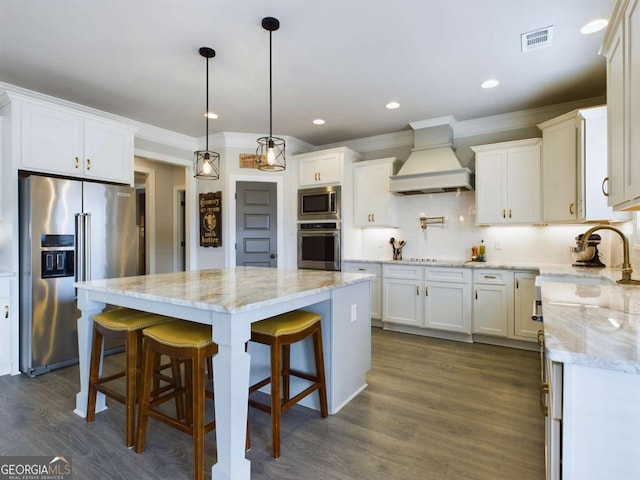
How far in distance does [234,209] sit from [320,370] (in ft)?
10.3

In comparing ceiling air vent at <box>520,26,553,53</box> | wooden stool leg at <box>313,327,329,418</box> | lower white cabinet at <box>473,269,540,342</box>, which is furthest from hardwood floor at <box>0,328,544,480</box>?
ceiling air vent at <box>520,26,553,53</box>

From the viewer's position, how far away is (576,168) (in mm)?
3248

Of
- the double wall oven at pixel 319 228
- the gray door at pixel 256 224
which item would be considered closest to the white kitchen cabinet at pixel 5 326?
the gray door at pixel 256 224

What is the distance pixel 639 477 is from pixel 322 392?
1.67 m

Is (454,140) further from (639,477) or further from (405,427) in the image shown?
(639,477)

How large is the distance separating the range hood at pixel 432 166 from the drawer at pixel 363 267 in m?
1.04

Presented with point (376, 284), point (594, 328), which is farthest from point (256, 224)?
point (594, 328)

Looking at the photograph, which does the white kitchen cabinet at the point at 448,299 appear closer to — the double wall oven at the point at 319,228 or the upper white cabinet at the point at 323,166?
the double wall oven at the point at 319,228

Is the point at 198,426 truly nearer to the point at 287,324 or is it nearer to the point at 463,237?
the point at 287,324

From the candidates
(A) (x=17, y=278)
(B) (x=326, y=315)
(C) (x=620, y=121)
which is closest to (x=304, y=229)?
(B) (x=326, y=315)

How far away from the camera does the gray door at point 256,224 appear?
4.84m

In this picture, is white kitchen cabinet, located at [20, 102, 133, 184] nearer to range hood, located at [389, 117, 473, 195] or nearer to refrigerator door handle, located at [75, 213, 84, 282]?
refrigerator door handle, located at [75, 213, 84, 282]

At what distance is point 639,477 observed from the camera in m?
0.86

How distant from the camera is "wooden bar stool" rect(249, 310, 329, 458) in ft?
6.20
